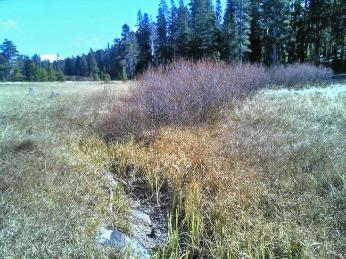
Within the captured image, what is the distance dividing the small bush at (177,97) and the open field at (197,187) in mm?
645

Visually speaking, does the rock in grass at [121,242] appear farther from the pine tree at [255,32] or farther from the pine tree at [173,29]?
the pine tree at [173,29]

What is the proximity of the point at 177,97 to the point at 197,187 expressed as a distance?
5.30 metres

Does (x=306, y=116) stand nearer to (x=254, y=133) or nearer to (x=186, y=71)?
(x=254, y=133)

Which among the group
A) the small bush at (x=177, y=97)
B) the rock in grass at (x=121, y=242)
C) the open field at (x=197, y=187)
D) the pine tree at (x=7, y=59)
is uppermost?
the pine tree at (x=7, y=59)

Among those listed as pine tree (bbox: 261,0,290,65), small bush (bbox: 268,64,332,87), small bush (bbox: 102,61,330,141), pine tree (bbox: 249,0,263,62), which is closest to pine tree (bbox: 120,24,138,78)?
pine tree (bbox: 249,0,263,62)

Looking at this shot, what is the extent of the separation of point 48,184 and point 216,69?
29.8 feet

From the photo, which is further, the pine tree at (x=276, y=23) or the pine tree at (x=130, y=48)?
the pine tree at (x=130, y=48)

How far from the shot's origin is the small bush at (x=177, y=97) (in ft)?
32.3

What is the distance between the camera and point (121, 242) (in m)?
4.13

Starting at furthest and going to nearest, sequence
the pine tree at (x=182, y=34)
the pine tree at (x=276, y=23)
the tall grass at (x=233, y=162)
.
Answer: the pine tree at (x=182, y=34) → the pine tree at (x=276, y=23) → the tall grass at (x=233, y=162)

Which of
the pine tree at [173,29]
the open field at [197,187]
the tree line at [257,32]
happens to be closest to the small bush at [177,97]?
the open field at [197,187]

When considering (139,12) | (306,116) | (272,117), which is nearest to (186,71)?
(272,117)

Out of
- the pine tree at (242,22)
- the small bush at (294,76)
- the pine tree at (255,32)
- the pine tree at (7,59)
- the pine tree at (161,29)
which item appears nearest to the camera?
the small bush at (294,76)

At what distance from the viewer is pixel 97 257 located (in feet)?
11.8
